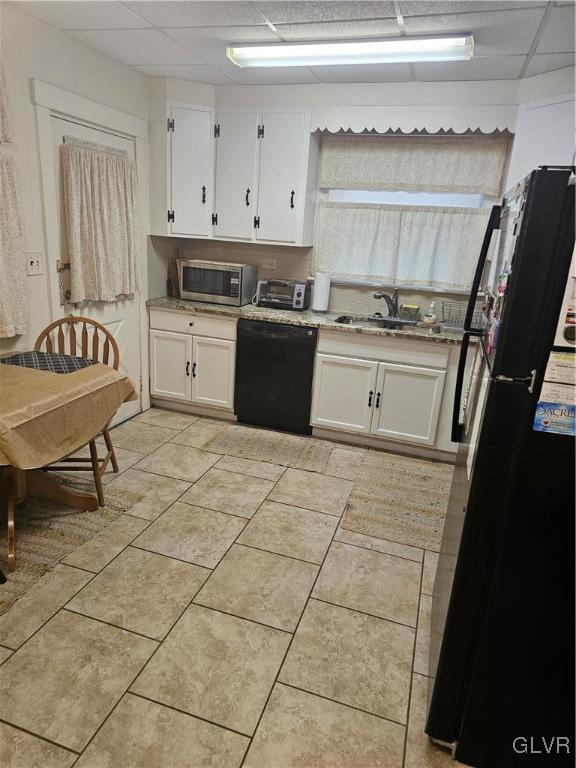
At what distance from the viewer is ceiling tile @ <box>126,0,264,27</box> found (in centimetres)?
236

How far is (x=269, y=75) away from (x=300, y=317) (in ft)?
5.54

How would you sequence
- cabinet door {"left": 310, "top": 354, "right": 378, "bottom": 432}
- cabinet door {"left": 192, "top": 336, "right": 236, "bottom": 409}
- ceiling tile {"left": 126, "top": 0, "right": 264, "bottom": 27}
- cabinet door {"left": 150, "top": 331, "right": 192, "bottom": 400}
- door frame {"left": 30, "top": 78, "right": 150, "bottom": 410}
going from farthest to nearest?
cabinet door {"left": 150, "top": 331, "right": 192, "bottom": 400} → cabinet door {"left": 192, "top": 336, "right": 236, "bottom": 409} → cabinet door {"left": 310, "top": 354, "right": 378, "bottom": 432} → door frame {"left": 30, "top": 78, "right": 150, "bottom": 410} → ceiling tile {"left": 126, "top": 0, "right": 264, "bottom": 27}

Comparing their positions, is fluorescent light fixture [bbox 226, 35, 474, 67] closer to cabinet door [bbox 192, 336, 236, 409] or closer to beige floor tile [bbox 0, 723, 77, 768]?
cabinet door [bbox 192, 336, 236, 409]

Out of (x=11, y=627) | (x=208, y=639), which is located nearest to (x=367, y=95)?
(x=208, y=639)

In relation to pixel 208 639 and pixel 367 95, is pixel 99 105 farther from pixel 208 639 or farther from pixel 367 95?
pixel 208 639

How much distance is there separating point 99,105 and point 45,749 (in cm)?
347

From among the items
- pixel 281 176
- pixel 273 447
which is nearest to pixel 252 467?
pixel 273 447

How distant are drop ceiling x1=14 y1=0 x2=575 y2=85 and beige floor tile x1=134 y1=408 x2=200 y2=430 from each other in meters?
2.59

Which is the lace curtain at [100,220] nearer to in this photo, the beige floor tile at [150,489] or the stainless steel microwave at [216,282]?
the stainless steel microwave at [216,282]

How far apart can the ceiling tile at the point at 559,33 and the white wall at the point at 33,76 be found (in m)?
2.65

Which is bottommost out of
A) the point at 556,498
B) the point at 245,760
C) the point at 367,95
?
the point at 245,760

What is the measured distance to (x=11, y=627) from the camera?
74.9 inches

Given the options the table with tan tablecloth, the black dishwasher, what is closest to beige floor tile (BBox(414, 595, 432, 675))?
the table with tan tablecloth

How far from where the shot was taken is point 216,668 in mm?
1796
